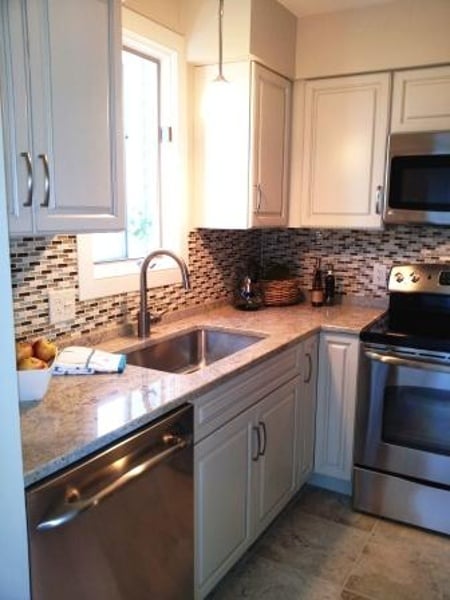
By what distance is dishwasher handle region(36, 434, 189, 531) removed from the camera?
1135mm

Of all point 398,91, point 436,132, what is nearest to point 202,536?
point 436,132

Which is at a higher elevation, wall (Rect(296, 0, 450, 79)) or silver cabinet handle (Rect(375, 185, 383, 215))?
wall (Rect(296, 0, 450, 79))

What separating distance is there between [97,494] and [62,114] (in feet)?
3.31

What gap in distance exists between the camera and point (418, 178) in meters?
2.46

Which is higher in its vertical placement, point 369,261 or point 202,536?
point 369,261

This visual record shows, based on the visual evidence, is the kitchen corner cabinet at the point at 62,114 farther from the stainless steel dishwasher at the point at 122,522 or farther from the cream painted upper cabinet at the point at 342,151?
the cream painted upper cabinet at the point at 342,151

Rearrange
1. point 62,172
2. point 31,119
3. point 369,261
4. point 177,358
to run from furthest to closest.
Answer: point 369,261, point 177,358, point 62,172, point 31,119

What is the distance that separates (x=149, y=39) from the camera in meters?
2.17

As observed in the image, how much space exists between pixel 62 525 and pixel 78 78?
3.87 feet

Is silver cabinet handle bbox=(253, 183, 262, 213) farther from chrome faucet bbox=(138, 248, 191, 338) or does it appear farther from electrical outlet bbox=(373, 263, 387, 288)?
electrical outlet bbox=(373, 263, 387, 288)

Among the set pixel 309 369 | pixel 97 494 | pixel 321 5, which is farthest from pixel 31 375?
pixel 321 5

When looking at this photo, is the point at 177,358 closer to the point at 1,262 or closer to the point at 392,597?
the point at 392,597

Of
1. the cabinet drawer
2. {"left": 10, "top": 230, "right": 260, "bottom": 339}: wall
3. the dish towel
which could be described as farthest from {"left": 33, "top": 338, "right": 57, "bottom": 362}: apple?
the cabinet drawer

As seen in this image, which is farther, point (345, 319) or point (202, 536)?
point (345, 319)
